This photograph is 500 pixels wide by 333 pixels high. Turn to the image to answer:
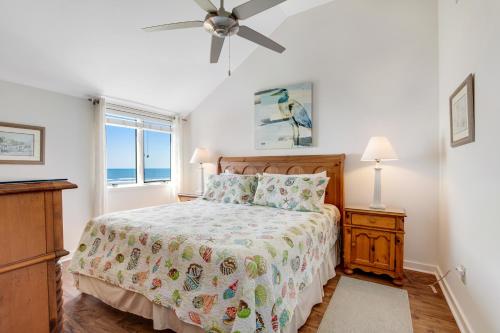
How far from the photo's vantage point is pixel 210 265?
1.48 m

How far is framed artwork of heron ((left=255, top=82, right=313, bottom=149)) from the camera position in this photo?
133 inches

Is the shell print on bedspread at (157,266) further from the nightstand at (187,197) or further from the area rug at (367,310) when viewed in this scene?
the nightstand at (187,197)

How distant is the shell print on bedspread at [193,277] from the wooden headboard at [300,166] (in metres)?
2.07

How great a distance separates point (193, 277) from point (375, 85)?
2921mm

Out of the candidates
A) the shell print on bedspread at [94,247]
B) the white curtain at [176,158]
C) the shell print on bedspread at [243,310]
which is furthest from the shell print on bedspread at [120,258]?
the white curtain at [176,158]

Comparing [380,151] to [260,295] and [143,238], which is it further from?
[143,238]

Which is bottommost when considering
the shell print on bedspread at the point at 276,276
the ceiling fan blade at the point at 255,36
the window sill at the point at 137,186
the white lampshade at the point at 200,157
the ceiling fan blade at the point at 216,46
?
the shell print on bedspread at the point at 276,276

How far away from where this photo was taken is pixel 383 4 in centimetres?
293

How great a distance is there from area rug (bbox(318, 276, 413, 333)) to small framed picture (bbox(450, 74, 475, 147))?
1.45 meters

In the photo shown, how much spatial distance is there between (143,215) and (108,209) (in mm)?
1645

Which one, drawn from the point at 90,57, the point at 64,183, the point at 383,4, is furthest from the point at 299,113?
the point at 64,183

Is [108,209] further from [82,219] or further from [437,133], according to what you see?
[437,133]

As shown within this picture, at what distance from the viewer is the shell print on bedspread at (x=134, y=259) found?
182 centimetres

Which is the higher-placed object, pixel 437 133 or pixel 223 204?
pixel 437 133
